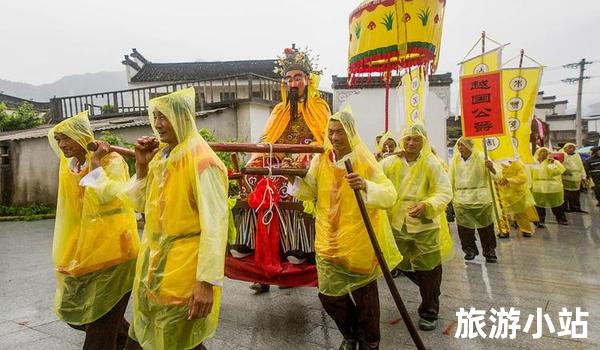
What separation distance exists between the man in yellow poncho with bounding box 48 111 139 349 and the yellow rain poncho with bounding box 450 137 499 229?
17.2 ft

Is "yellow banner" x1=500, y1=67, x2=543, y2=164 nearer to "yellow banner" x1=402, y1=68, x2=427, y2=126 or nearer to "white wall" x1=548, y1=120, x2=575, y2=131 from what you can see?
"yellow banner" x1=402, y1=68, x2=427, y2=126

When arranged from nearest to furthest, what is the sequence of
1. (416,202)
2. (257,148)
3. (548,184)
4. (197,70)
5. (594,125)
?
(257,148) → (416,202) → (548,184) → (197,70) → (594,125)

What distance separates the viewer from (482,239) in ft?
22.0

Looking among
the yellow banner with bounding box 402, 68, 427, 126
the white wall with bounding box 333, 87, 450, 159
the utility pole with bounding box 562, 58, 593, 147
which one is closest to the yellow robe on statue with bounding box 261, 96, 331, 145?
the yellow banner with bounding box 402, 68, 427, 126

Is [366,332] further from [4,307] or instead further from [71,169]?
[4,307]

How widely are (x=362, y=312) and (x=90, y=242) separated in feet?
6.69

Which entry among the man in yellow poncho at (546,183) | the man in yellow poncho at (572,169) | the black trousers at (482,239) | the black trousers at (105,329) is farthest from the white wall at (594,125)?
the black trousers at (105,329)

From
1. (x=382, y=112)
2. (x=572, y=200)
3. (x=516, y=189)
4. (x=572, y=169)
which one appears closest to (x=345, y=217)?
(x=516, y=189)

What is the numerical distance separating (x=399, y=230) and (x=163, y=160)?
2.67 m

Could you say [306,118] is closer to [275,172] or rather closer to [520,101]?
[275,172]

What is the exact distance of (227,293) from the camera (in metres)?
5.02

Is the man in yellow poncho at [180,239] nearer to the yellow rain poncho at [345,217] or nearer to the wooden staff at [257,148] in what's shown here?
the wooden staff at [257,148]

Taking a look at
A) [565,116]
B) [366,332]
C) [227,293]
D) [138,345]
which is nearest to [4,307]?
[227,293]

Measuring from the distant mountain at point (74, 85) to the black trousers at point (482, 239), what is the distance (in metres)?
111
